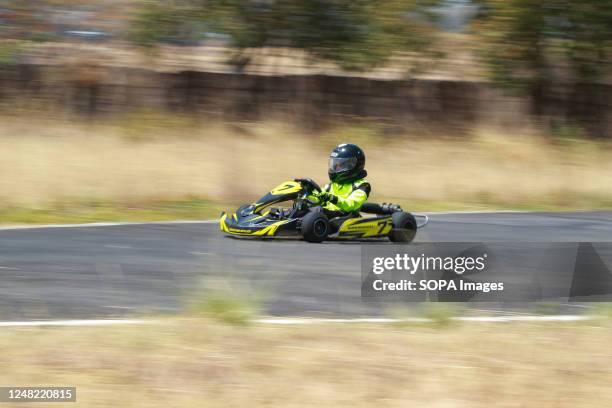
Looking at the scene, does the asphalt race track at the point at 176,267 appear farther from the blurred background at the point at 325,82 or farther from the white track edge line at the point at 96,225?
the blurred background at the point at 325,82

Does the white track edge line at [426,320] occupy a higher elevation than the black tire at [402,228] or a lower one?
higher

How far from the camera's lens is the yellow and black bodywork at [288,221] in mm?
11625

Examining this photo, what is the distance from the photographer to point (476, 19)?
80.3 ft

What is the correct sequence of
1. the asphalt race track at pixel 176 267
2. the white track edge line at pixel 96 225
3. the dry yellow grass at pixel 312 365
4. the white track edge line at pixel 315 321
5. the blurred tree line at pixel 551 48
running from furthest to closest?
the blurred tree line at pixel 551 48
the white track edge line at pixel 96 225
the asphalt race track at pixel 176 267
the white track edge line at pixel 315 321
the dry yellow grass at pixel 312 365

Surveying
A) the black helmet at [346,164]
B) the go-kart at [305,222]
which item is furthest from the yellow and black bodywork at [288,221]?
the black helmet at [346,164]

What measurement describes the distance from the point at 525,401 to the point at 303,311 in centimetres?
250

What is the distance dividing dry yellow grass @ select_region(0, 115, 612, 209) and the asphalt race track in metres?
3.07

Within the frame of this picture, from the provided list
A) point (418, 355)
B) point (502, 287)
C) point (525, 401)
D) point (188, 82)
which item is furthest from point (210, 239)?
point (188, 82)

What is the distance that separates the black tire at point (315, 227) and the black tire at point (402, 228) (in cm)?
83

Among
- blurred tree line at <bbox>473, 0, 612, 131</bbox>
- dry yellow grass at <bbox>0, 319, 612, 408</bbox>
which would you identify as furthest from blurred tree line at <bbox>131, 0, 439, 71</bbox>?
dry yellow grass at <bbox>0, 319, 612, 408</bbox>

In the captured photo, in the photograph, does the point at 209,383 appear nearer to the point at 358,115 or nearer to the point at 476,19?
the point at 358,115

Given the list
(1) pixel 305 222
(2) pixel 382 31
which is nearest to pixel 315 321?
(1) pixel 305 222

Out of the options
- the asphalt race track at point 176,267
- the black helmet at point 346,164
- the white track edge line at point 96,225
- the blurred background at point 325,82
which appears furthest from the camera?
the blurred background at point 325,82

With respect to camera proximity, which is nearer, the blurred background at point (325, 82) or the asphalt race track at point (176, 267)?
the asphalt race track at point (176, 267)
